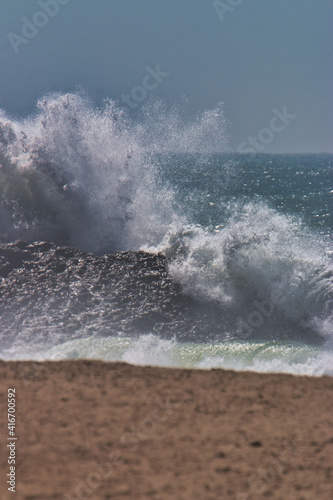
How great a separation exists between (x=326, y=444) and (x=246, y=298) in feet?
21.1

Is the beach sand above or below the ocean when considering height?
below

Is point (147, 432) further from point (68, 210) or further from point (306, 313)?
point (68, 210)

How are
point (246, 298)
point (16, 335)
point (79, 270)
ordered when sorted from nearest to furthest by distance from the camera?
point (16, 335), point (246, 298), point (79, 270)

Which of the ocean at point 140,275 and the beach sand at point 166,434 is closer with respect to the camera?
the beach sand at point 166,434

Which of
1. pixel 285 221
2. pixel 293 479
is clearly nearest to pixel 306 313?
pixel 285 221

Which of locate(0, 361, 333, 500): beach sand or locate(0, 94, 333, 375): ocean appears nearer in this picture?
locate(0, 361, 333, 500): beach sand

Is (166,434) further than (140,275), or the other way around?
(140,275)

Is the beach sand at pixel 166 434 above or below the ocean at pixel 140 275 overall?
below

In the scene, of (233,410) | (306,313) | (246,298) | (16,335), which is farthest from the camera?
(246,298)

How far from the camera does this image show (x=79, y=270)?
38.6ft

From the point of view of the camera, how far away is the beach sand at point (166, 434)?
3432 mm

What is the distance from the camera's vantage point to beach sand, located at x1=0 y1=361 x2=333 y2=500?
11.3ft

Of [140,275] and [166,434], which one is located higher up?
[140,275]

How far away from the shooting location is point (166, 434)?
4.16m
